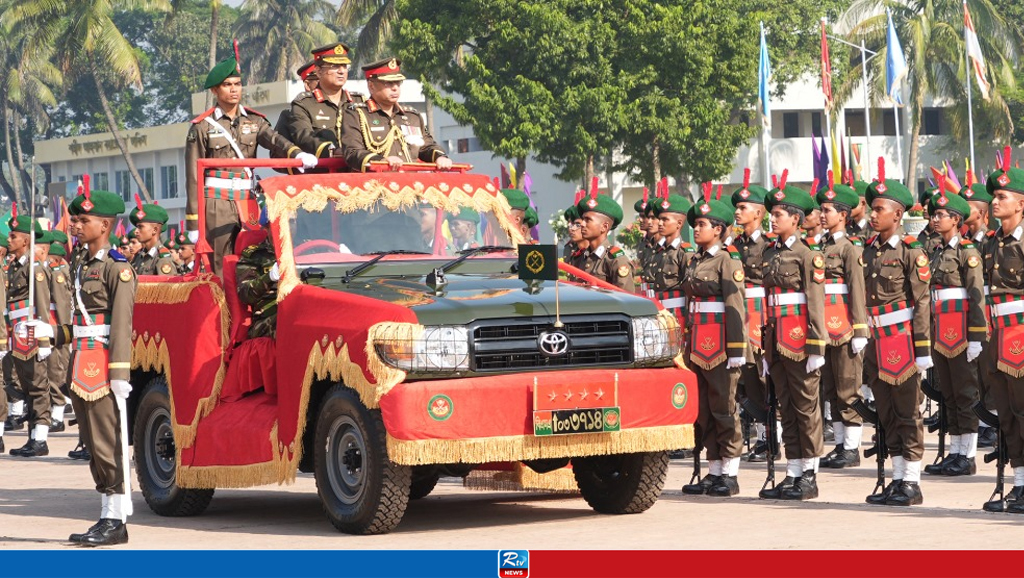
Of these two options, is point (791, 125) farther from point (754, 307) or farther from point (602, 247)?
point (602, 247)

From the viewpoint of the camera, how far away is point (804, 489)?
1222cm

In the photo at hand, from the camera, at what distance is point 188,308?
12172 millimetres

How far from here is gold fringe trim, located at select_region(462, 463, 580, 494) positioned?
1188cm

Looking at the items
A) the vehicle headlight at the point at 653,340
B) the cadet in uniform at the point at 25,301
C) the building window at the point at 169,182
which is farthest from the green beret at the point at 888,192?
the building window at the point at 169,182

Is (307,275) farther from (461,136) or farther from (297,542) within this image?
(461,136)

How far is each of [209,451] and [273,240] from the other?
1.45m

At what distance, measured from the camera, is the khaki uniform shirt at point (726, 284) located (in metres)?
12.6

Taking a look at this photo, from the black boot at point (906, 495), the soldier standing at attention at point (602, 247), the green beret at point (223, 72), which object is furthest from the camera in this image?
the soldier standing at attention at point (602, 247)

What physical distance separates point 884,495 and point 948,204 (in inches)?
132

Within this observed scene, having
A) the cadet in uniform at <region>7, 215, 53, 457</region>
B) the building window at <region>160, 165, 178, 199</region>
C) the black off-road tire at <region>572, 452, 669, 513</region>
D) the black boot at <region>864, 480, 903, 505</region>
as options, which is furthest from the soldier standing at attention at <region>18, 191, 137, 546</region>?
the building window at <region>160, 165, 178, 199</region>

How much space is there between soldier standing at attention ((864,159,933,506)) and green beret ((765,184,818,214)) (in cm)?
51

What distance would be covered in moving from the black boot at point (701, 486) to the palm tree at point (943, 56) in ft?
142

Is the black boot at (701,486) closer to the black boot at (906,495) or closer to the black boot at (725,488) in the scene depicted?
the black boot at (725,488)
